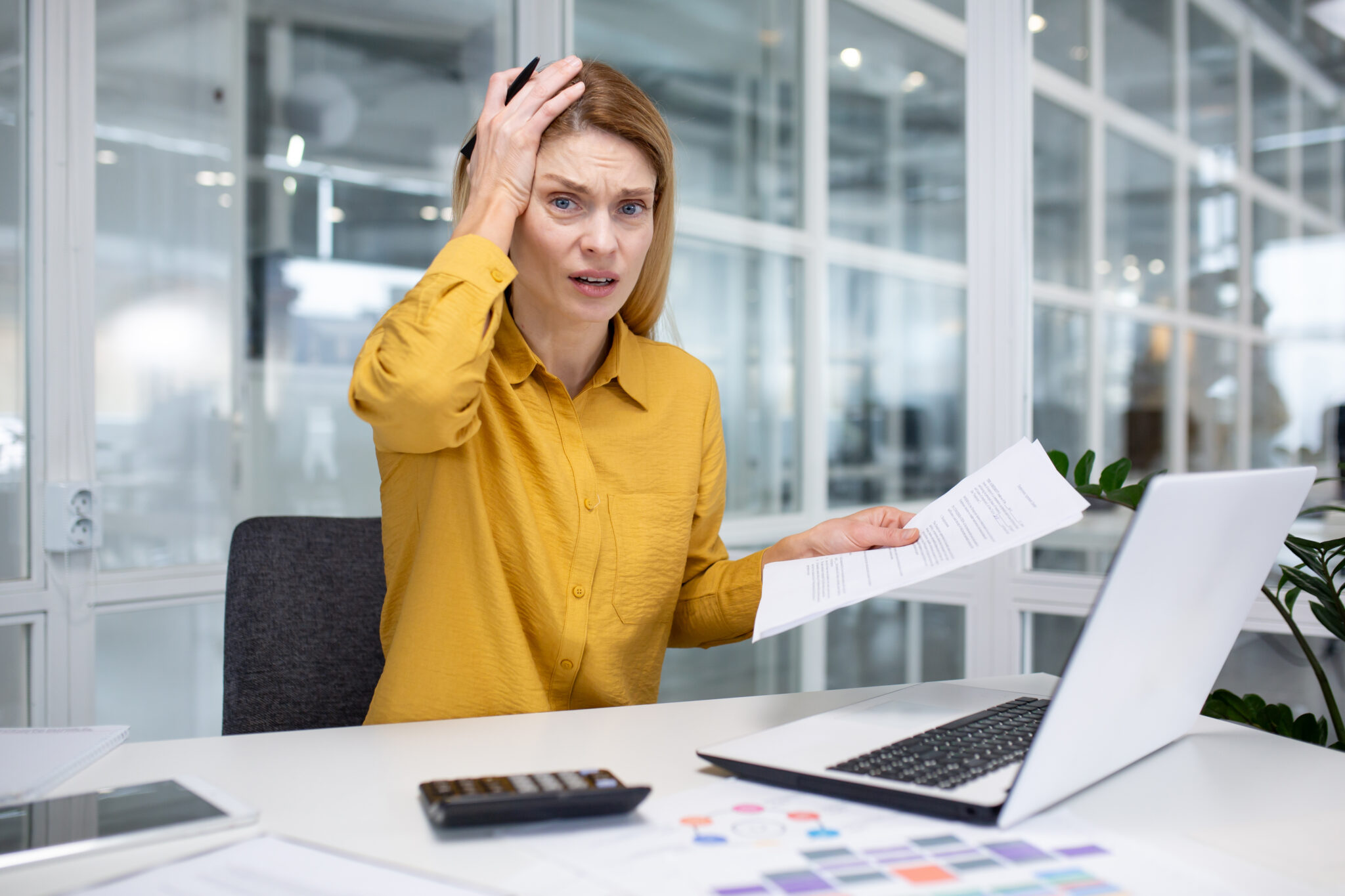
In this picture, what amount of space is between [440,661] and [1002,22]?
1.74 m

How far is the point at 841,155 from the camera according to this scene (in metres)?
2.74

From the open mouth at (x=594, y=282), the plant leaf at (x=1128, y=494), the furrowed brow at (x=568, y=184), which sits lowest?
the plant leaf at (x=1128, y=494)

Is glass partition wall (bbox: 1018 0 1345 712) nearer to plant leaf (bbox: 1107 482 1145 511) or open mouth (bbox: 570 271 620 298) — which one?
plant leaf (bbox: 1107 482 1145 511)

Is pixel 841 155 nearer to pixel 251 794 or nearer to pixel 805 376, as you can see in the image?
pixel 805 376

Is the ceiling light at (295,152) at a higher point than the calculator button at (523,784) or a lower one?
higher

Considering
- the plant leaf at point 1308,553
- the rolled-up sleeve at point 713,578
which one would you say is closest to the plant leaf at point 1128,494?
the plant leaf at point 1308,553

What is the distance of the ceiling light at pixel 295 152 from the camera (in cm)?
227

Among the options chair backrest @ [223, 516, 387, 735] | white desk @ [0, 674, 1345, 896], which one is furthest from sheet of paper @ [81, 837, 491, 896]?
chair backrest @ [223, 516, 387, 735]

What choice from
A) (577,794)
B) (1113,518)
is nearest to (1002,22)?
(1113,518)

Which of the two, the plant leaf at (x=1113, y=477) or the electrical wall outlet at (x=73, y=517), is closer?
the plant leaf at (x=1113, y=477)

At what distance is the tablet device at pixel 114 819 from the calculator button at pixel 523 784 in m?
0.18

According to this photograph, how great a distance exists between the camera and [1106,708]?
0.68m

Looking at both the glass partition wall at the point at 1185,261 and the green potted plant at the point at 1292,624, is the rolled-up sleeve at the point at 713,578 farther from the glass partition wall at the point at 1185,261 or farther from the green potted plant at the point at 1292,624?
the glass partition wall at the point at 1185,261

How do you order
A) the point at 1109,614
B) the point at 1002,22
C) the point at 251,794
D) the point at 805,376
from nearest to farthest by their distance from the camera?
the point at 1109,614 → the point at 251,794 → the point at 1002,22 → the point at 805,376
